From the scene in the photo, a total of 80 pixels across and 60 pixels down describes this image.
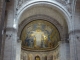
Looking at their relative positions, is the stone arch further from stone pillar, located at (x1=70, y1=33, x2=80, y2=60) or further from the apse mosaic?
the apse mosaic

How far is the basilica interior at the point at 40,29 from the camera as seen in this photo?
14750mm

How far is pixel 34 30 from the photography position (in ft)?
85.7

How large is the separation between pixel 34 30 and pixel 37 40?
206 cm

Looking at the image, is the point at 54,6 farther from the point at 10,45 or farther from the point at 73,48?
the point at 10,45

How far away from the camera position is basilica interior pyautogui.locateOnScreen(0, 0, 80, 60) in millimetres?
14750

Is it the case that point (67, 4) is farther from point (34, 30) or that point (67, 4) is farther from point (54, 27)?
point (34, 30)

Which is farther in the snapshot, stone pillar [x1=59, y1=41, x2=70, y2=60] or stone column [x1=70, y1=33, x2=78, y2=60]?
stone pillar [x1=59, y1=41, x2=70, y2=60]

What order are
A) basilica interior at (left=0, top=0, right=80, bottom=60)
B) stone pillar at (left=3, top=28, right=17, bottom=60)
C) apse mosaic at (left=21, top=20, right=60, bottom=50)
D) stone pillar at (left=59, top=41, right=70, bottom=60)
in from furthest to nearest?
1. apse mosaic at (left=21, top=20, right=60, bottom=50)
2. stone pillar at (left=59, top=41, right=70, bottom=60)
3. basilica interior at (left=0, top=0, right=80, bottom=60)
4. stone pillar at (left=3, top=28, right=17, bottom=60)

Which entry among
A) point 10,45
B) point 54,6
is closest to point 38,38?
point 54,6

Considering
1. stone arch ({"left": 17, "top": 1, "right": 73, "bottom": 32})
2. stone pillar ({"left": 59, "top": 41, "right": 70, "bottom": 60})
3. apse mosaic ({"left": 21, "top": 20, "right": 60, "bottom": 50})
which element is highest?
stone arch ({"left": 17, "top": 1, "right": 73, "bottom": 32})

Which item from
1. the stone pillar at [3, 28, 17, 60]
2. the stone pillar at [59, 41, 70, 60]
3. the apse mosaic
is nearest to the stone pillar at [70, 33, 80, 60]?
the stone pillar at [59, 41, 70, 60]

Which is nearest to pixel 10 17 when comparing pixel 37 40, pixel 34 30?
pixel 34 30

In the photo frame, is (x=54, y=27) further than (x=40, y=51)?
No

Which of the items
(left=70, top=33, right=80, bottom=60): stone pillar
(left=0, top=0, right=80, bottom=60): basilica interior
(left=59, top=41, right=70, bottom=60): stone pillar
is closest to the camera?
(left=0, top=0, right=80, bottom=60): basilica interior
